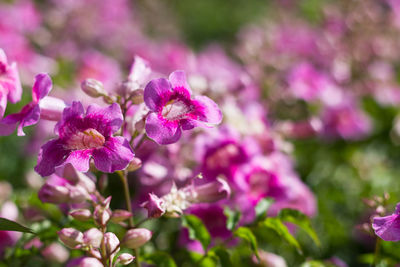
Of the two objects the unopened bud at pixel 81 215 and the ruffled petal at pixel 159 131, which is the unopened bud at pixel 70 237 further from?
the ruffled petal at pixel 159 131

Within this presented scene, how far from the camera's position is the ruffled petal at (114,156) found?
1.18 metres

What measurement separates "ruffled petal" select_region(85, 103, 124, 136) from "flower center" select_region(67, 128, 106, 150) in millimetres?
28

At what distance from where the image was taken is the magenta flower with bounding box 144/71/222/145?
47.8 inches

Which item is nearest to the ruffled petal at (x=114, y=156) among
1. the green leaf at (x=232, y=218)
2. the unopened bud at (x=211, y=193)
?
the unopened bud at (x=211, y=193)

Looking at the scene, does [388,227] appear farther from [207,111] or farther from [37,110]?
[37,110]

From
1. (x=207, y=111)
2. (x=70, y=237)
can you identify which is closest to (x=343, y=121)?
(x=207, y=111)

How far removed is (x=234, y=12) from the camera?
8797 mm

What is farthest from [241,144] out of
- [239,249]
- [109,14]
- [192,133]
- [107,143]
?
[109,14]

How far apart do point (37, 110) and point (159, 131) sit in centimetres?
35

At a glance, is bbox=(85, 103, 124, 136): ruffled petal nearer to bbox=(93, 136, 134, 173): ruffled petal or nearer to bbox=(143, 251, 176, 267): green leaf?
bbox=(93, 136, 134, 173): ruffled petal

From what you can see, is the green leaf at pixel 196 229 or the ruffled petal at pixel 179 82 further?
the green leaf at pixel 196 229

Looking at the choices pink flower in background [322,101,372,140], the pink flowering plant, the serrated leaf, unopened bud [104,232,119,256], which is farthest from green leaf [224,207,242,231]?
pink flower in background [322,101,372,140]

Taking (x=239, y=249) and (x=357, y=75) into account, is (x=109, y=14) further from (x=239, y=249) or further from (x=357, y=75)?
(x=239, y=249)

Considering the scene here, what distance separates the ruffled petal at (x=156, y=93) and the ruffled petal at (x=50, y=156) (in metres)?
0.26
